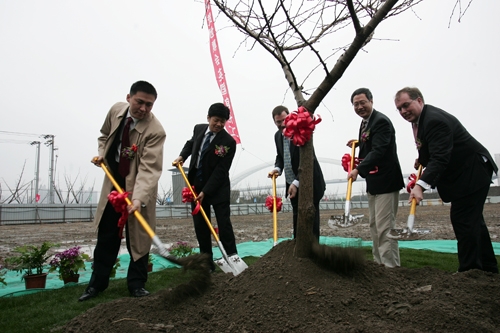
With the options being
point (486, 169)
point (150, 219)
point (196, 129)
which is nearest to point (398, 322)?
point (486, 169)

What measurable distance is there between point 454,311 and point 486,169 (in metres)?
1.54

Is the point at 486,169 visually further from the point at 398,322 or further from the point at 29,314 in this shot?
the point at 29,314

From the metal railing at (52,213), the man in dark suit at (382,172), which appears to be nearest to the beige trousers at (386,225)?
the man in dark suit at (382,172)

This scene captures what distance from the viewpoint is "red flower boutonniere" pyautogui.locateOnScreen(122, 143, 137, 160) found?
3.38 m

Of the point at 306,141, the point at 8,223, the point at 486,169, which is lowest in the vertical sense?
the point at 8,223

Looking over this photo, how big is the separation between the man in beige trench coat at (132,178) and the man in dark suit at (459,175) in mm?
2179

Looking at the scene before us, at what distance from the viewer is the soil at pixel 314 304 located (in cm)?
192

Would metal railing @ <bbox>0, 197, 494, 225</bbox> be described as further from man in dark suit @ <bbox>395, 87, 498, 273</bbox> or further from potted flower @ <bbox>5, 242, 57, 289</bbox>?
potted flower @ <bbox>5, 242, 57, 289</bbox>

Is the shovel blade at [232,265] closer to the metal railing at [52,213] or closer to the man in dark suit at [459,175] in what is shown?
the man in dark suit at [459,175]

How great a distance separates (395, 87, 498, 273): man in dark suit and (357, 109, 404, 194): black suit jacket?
1.64ft

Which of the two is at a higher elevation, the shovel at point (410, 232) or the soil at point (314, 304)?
the shovel at point (410, 232)

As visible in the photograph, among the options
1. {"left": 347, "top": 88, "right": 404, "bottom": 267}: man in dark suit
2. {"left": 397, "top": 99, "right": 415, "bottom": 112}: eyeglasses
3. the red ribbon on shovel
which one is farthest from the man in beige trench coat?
the red ribbon on shovel

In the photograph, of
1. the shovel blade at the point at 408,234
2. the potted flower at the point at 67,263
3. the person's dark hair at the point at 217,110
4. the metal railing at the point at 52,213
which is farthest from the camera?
the metal railing at the point at 52,213

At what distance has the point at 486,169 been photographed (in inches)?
119
